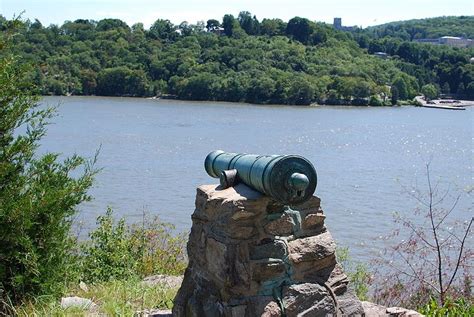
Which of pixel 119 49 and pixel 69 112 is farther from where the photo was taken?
pixel 119 49

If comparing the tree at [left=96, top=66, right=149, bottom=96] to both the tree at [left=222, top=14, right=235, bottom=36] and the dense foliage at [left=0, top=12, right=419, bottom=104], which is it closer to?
Result: the dense foliage at [left=0, top=12, right=419, bottom=104]

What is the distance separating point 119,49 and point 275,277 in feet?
244

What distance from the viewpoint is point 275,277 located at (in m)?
4.27

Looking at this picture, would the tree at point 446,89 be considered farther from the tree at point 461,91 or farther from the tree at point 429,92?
the tree at point 429,92

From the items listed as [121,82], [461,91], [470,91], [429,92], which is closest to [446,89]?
[461,91]

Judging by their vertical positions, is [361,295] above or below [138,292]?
below

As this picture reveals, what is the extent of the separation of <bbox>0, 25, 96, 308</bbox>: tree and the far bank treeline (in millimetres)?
51248

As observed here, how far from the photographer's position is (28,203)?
5750 millimetres

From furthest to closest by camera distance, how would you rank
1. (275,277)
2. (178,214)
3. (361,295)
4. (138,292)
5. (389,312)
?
(178,214)
(361,295)
(138,292)
(389,312)
(275,277)

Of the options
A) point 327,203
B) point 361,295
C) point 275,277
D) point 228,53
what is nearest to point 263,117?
point 228,53

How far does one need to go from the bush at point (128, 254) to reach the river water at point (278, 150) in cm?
162

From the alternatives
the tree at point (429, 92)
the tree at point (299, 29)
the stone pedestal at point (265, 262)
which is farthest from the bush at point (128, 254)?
the tree at point (299, 29)

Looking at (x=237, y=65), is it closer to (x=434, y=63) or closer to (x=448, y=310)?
(x=434, y=63)

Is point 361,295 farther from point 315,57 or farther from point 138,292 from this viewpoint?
point 315,57
